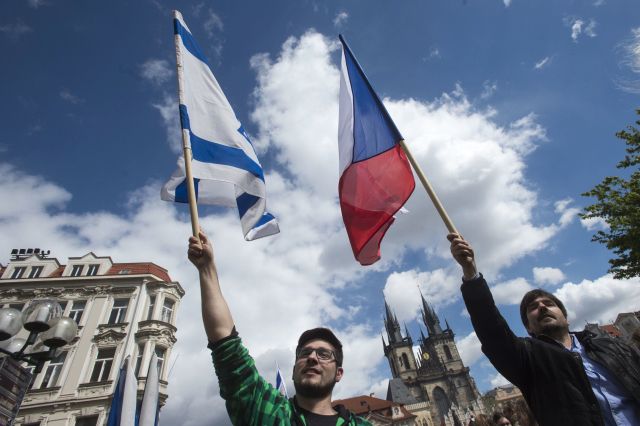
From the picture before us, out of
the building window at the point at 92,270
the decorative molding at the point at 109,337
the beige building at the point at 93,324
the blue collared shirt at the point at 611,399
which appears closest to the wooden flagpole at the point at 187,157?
the blue collared shirt at the point at 611,399

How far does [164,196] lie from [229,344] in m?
2.61

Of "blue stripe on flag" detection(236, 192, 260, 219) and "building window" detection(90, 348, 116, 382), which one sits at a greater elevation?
"building window" detection(90, 348, 116, 382)

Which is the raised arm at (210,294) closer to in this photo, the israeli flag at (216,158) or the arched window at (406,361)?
the israeli flag at (216,158)

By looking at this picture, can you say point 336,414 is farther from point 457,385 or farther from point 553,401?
point 457,385

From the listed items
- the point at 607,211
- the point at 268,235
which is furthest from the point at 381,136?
the point at 607,211

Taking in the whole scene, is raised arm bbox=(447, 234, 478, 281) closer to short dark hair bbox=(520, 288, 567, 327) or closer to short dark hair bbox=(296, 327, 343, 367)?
short dark hair bbox=(520, 288, 567, 327)

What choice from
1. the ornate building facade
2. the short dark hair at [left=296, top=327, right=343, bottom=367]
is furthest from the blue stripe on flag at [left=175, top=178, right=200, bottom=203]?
the ornate building facade

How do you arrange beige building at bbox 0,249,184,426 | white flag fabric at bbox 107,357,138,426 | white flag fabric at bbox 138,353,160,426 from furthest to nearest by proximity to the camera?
beige building at bbox 0,249,184,426
white flag fabric at bbox 138,353,160,426
white flag fabric at bbox 107,357,138,426

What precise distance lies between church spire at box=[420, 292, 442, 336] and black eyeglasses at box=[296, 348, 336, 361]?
105083mm

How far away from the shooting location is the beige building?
17.1m

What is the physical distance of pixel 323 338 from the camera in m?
2.69

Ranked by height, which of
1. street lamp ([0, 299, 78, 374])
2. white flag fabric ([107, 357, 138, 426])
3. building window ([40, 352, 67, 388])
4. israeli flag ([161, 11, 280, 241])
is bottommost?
white flag fabric ([107, 357, 138, 426])

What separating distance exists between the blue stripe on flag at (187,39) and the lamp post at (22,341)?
183 inches

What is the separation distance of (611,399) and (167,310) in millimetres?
23587
